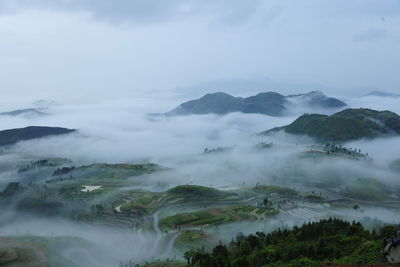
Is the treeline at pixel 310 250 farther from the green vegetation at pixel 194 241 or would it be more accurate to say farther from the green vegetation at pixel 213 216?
the green vegetation at pixel 213 216

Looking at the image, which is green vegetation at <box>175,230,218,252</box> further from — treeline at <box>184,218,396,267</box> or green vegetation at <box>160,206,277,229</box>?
treeline at <box>184,218,396,267</box>

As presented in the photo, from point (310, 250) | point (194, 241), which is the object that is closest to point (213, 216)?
point (194, 241)

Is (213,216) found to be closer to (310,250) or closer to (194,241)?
(194,241)

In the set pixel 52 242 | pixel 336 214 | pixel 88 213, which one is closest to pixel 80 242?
pixel 52 242

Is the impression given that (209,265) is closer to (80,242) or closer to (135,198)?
(80,242)

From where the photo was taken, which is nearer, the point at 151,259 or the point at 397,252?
the point at 397,252

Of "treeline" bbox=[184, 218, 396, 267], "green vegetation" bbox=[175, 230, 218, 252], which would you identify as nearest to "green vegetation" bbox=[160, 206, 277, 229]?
"green vegetation" bbox=[175, 230, 218, 252]
